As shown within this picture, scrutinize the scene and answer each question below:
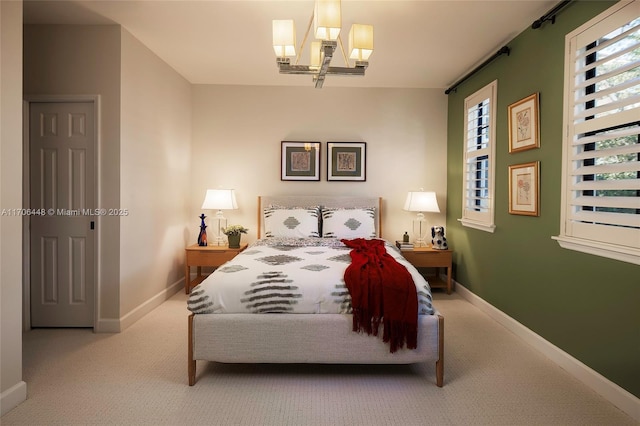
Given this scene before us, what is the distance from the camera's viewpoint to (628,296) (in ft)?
6.76

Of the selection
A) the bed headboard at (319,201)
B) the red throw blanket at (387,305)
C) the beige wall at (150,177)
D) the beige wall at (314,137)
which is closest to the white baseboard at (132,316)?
the beige wall at (150,177)

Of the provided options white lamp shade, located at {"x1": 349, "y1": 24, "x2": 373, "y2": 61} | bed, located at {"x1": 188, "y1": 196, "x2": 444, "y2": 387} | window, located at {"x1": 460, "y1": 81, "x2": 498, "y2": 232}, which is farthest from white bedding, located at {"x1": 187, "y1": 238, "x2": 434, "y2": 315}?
window, located at {"x1": 460, "y1": 81, "x2": 498, "y2": 232}

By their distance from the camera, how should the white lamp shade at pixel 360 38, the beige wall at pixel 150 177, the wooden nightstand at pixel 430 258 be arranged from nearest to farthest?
the white lamp shade at pixel 360 38
the beige wall at pixel 150 177
the wooden nightstand at pixel 430 258

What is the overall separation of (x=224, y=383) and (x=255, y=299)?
0.57m

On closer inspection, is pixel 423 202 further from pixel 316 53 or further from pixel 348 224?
pixel 316 53

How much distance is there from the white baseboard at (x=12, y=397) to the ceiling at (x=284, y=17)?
2.69m

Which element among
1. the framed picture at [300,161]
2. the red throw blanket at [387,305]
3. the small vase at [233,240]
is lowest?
the red throw blanket at [387,305]

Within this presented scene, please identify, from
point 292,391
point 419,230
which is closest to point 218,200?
point 419,230

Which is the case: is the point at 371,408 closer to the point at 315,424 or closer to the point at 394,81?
the point at 315,424

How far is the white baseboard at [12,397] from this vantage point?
6.59 feet

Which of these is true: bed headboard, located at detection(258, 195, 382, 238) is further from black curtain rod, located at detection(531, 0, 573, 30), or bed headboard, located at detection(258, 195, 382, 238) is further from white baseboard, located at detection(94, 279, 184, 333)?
black curtain rod, located at detection(531, 0, 573, 30)

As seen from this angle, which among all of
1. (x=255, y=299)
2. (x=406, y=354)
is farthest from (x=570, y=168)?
(x=255, y=299)

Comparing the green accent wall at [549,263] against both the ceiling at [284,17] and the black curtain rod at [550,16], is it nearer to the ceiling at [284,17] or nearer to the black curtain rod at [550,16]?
the black curtain rod at [550,16]

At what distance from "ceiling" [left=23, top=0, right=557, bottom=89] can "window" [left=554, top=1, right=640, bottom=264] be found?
0.66 meters
